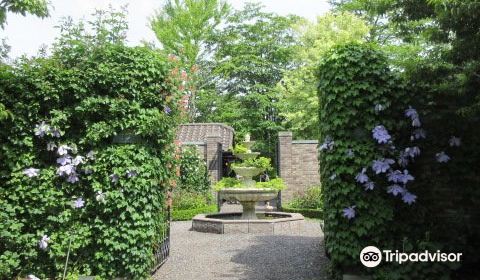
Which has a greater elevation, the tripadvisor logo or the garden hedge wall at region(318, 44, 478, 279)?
the garden hedge wall at region(318, 44, 478, 279)

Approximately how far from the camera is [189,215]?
13.8 m

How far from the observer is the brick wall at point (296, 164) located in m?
16.8

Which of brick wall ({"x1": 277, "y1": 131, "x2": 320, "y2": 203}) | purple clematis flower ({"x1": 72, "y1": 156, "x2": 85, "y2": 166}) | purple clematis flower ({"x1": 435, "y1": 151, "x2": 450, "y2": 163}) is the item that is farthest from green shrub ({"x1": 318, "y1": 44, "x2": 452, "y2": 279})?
brick wall ({"x1": 277, "y1": 131, "x2": 320, "y2": 203})

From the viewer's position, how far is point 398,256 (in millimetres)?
4852

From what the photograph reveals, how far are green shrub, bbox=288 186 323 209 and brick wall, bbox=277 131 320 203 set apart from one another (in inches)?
25.6

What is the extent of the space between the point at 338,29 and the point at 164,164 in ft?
64.3

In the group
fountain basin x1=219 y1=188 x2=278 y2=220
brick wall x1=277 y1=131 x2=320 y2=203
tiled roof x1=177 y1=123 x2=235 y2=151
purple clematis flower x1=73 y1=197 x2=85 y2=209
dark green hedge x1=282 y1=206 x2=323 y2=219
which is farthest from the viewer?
→ tiled roof x1=177 y1=123 x2=235 y2=151

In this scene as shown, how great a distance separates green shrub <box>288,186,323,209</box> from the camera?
14844 millimetres

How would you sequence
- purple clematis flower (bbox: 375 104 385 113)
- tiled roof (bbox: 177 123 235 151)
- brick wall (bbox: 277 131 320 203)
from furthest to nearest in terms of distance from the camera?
tiled roof (bbox: 177 123 235 151) → brick wall (bbox: 277 131 320 203) → purple clematis flower (bbox: 375 104 385 113)

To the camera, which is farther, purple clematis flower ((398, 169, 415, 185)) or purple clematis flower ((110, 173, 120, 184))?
purple clematis flower ((110, 173, 120, 184))

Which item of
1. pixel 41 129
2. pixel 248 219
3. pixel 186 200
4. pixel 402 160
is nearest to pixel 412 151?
pixel 402 160

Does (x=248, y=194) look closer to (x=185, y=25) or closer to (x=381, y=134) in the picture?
(x=381, y=134)

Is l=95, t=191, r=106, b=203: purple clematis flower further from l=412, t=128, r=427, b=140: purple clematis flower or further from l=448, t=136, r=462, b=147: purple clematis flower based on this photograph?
l=448, t=136, r=462, b=147: purple clematis flower

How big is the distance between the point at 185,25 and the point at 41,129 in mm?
22311
